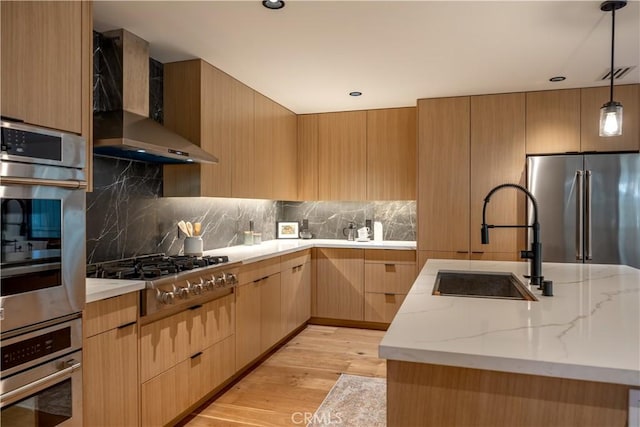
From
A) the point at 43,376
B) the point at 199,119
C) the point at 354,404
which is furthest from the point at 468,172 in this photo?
the point at 43,376

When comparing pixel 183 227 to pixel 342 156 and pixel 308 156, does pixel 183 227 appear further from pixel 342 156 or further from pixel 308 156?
pixel 342 156

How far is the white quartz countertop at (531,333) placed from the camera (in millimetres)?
1006

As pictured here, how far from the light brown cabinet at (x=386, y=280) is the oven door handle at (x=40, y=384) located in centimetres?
308

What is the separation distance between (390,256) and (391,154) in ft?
3.76

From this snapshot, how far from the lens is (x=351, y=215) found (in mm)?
5133

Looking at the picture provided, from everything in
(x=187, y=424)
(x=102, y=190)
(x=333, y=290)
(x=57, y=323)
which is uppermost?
(x=102, y=190)

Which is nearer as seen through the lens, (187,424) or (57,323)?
(57,323)

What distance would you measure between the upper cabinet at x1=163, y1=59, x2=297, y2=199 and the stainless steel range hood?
303mm

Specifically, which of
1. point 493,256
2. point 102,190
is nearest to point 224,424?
point 102,190

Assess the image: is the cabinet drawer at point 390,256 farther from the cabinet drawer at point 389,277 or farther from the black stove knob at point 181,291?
the black stove knob at point 181,291

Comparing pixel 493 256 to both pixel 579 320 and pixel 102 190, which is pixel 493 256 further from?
pixel 102 190

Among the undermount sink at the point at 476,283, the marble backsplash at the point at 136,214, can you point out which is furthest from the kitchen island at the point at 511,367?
the marble backsplash at the point at 136,214

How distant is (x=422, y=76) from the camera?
3.53m

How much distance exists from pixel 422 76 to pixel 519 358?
2.94 metres
